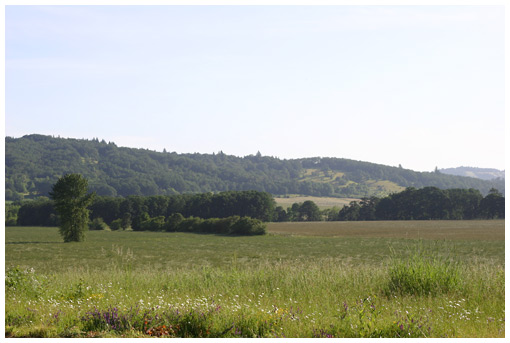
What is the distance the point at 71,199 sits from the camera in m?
63.9

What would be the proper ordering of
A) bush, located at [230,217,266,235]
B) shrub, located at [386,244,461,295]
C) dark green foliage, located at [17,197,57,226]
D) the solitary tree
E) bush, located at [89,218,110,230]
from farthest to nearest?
dark green foliage, located at [17,197,57,226] → bush, located at [89,218,110,230] → bush, located at [230,217,266,235] → the solitary tree → shrub, located at [386,244,461,295]

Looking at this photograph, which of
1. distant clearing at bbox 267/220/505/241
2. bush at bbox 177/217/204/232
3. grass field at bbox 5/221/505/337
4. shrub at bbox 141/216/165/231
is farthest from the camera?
shrub at bbox 141/216/165/231

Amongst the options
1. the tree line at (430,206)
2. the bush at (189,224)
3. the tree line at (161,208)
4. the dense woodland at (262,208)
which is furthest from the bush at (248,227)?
the tree line at (430,206)

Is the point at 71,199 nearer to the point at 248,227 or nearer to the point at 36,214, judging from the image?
the point at 248,227

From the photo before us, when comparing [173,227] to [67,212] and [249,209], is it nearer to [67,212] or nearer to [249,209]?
[249,209]

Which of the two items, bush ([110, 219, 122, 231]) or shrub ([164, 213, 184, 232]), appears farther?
bush ([110, 219, 122, 231])

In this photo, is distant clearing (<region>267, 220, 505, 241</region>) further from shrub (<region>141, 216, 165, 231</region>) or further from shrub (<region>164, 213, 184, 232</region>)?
shrub (<region>141, 216, 165, 231</region>)

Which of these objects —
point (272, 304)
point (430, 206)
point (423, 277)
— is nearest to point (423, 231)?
point (430, 206)

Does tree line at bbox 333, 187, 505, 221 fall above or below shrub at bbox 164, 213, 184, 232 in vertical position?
above

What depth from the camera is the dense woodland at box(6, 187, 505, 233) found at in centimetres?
12112

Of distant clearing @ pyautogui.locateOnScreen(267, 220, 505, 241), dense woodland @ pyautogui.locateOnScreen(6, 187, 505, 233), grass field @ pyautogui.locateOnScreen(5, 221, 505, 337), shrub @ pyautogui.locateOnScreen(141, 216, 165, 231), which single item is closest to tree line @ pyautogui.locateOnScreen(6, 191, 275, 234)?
dense woodland @ pyautogui.locateOnScreen(6, 187, 505, 233)

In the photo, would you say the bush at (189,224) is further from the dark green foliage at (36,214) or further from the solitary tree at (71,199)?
the dark green foliage at (36,214)

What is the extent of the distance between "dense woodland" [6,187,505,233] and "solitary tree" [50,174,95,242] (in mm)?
48679

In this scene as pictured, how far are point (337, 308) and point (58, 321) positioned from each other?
178 inches
